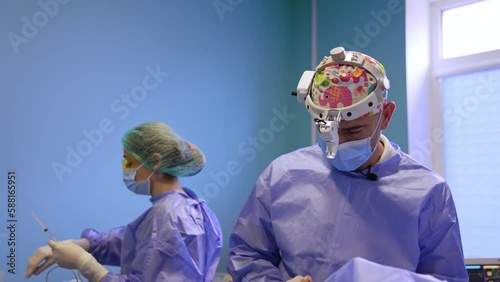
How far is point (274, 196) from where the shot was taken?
136cm

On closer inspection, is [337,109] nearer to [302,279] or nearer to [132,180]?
[302,279]

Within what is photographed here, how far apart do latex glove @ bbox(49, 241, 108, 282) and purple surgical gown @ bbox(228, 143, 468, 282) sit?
0.61 m

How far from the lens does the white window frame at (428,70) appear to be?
2.67 m

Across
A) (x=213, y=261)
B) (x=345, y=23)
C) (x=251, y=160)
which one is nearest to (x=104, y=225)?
(x=213, y=261)

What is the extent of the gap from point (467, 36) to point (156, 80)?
1.59m

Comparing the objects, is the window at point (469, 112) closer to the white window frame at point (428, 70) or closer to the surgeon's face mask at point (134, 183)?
the white window frame at point (428, 70)

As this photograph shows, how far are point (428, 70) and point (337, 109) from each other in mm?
1785

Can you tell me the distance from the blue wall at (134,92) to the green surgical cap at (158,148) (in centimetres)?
35

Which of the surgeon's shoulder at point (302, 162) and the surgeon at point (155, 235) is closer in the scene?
the surgeon's shoulder at point (302, 162)

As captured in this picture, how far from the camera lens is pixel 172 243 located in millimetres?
1703

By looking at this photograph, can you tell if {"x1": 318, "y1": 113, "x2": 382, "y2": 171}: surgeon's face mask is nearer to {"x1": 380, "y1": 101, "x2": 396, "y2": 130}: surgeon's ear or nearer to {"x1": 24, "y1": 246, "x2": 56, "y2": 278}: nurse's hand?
{"x1": 380, "y1": 101, "x2": 396, "y2": 130}: surgeon's ear

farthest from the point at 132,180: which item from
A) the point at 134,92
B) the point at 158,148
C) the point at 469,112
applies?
the point at 469,112

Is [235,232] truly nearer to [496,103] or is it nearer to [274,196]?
[274,196]

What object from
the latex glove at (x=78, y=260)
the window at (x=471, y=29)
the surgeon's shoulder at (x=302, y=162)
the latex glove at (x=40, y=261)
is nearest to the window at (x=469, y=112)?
the window at (x=471, y=29)
